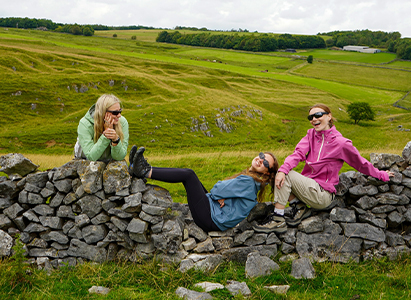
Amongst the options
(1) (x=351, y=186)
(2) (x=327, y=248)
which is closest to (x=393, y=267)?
(2) (x=327, y=248)

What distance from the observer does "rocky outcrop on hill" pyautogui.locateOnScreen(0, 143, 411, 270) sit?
680 centimetres

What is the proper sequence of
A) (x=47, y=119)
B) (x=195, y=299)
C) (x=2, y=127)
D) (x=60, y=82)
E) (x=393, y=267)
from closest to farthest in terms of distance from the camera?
(x=195, y=299), (x=393, y=267), (x=2, y=127), (x=47, y=119), (x=60, y=82)

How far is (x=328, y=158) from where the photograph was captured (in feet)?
22.1

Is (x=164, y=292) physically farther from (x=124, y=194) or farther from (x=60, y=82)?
(x=60, y=82)

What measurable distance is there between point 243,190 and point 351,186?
285cm

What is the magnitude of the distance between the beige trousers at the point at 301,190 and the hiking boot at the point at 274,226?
0.41 m

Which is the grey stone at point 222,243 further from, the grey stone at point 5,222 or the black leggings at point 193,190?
the grey stone at point 5,222

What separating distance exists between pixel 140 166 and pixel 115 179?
66cm

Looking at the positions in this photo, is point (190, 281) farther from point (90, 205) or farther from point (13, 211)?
point (13, 211)

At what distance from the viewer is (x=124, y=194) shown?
677 centimetres

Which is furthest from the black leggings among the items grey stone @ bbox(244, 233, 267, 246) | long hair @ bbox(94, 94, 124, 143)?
long hair @ bbox(94, 94, 124, 143)

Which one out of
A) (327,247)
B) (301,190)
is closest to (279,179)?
(301,190)

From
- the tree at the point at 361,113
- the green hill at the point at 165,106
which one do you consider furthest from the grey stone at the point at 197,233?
the tree at the point at 361,113

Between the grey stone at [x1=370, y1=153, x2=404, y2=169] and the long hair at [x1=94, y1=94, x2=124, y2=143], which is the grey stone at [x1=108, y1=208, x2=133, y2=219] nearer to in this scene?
the long hair at [x1=94, y1=94, x2=124, y2=143]
